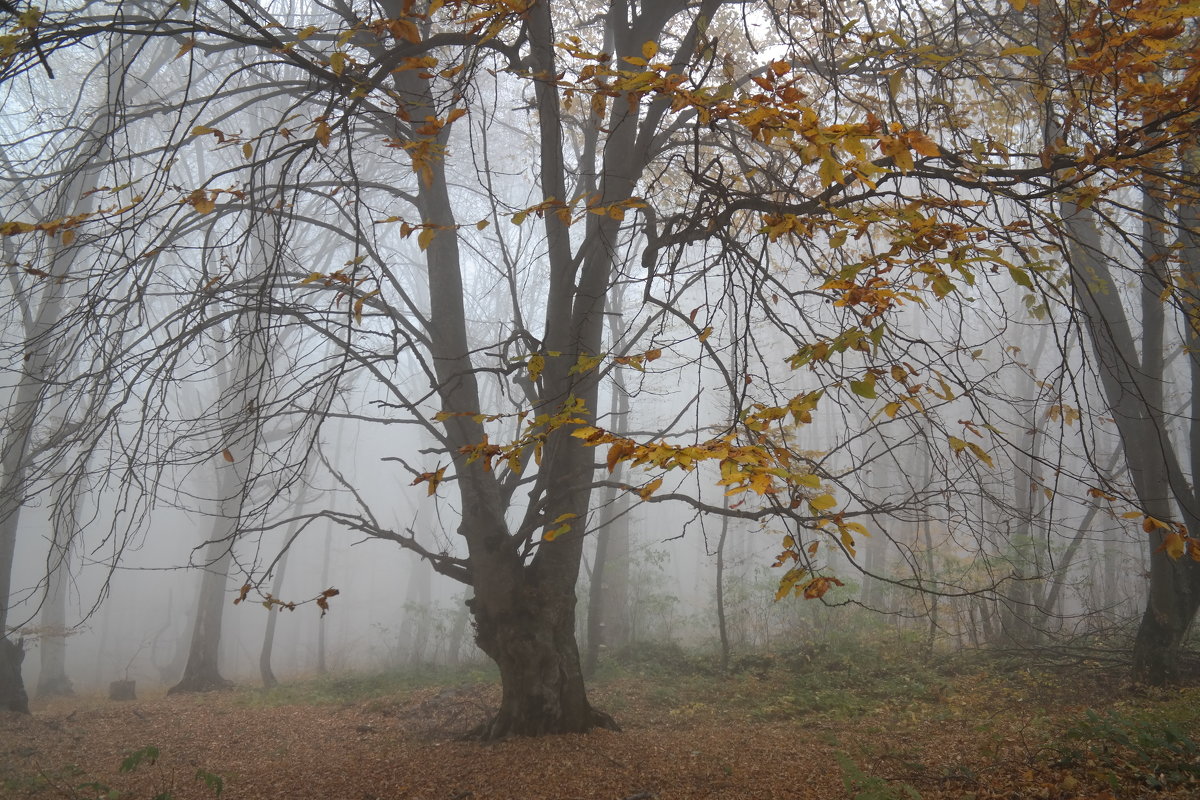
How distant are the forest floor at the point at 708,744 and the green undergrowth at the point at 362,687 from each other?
45 centimetres

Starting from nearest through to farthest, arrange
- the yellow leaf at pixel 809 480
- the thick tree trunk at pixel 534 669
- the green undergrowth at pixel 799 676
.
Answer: the yellow leaf at pixel 809 480 < the thick tree trunk at pixel 534 669 < the green undergrowth at pixel 799 676

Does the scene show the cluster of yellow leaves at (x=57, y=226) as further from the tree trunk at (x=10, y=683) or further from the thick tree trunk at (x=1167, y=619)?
the thick tree trunk at (x=1167, y=619)

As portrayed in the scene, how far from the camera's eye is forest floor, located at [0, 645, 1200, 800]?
346 cm

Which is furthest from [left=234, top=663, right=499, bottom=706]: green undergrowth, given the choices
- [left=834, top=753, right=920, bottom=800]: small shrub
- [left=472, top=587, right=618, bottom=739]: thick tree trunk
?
[left=834, top=753, right=920, bottom=800]: small shrub

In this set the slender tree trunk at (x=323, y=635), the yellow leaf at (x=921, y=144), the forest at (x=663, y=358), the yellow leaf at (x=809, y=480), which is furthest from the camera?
the slender tree trunk at (x=323, y=635)

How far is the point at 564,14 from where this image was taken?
8844 mm


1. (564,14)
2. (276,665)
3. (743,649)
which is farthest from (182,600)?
(564,14)

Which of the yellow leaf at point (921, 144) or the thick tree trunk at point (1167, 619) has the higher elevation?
the yellow leaf at point (921, 144)

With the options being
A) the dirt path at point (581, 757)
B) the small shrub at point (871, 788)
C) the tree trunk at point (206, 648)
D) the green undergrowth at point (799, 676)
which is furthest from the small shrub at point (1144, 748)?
the tree trunk at point (206, 648)

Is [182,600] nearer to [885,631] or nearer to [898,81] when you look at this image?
[885,631]

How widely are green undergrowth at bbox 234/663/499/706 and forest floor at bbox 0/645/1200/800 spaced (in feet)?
1.46

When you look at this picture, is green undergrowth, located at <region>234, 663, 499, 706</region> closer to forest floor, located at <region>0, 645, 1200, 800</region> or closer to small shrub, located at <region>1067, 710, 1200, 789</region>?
forest floor, located at <region>0, 645, 1200, 800</region>

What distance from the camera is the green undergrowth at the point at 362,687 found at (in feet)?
29.9

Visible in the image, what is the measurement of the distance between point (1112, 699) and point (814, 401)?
5.34 meters
